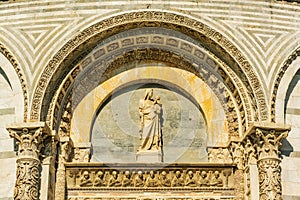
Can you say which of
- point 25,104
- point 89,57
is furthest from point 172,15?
point 25,104

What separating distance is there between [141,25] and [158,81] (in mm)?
1184

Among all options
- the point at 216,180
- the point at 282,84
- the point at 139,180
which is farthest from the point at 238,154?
the point at 139,180

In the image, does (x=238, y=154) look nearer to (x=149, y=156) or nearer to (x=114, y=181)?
(x=149, y=156)

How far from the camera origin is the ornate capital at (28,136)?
10945 mm

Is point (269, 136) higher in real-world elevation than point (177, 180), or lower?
higher

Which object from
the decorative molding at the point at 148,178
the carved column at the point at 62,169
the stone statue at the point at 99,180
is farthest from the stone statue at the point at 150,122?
the carved column at the point at 62,169

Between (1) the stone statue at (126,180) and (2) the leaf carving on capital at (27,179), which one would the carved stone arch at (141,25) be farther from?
(1) the stone statue at (126,180)

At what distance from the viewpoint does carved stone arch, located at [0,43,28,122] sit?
37.3 ft

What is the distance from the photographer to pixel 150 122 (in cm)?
1209

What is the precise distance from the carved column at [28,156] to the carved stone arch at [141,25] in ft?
1.81

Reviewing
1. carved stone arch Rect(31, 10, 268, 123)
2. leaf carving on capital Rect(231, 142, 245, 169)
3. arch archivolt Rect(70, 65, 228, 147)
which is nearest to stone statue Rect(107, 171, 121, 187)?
arch archivolt Rect(70, 65, 228, 147)

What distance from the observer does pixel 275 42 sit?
11969 mm

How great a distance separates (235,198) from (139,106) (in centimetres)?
251

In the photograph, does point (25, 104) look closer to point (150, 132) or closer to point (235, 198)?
point (150, 132)
